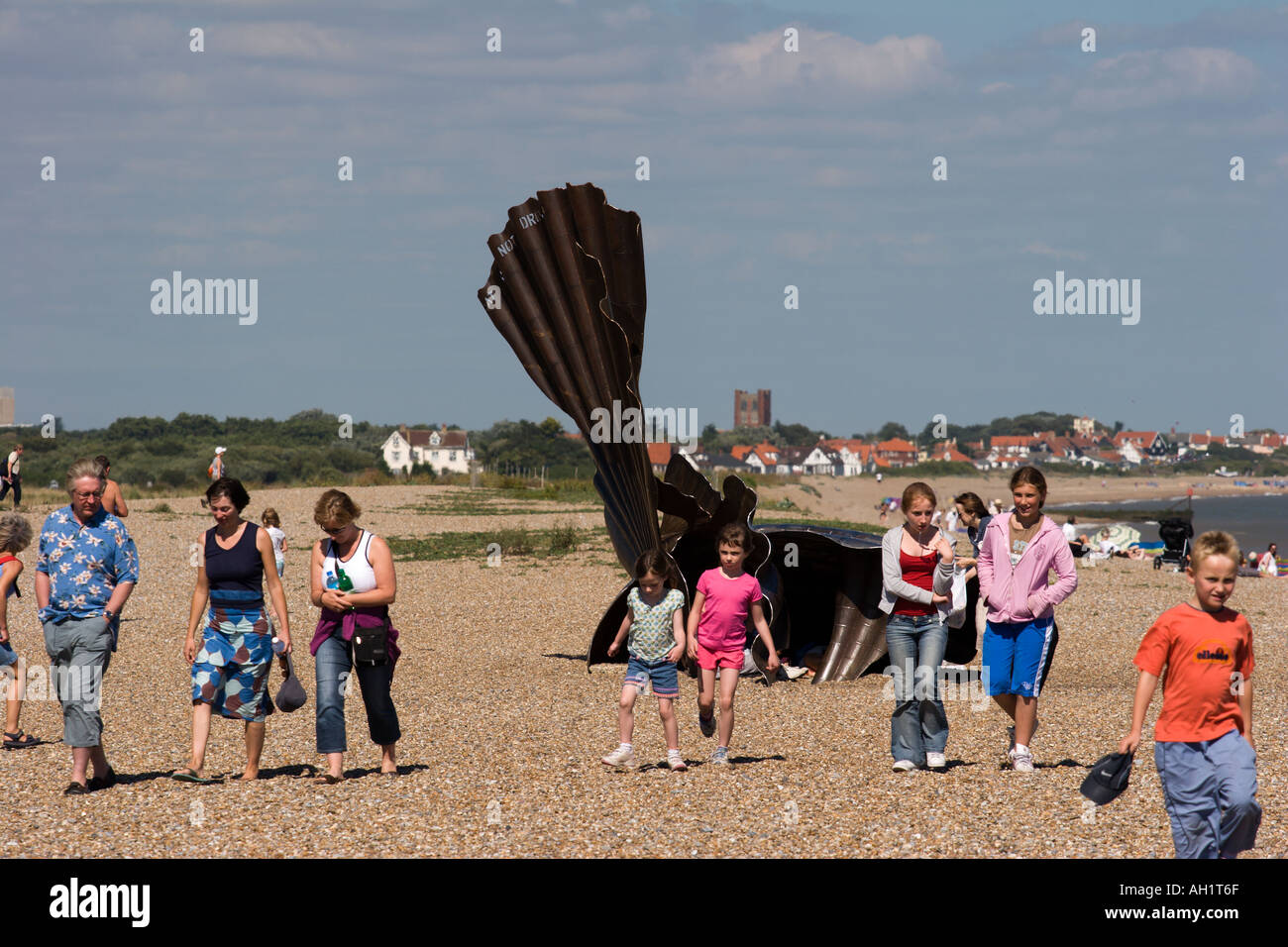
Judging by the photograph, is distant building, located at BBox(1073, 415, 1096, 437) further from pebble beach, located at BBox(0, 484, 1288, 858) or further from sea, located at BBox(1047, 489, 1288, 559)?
pebble beach, located at BBox(0, 484, 1288, 858)

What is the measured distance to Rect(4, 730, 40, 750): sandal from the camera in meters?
7.60

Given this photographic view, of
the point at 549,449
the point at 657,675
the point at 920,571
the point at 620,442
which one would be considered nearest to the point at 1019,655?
the point at 920,571

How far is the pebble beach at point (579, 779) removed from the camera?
546cm

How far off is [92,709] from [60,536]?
0.85 metres

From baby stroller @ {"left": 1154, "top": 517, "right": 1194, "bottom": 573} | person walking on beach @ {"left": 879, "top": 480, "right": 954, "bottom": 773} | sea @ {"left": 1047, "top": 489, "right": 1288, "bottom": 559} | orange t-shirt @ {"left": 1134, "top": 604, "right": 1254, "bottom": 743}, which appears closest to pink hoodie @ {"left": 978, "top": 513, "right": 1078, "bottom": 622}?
person walking on beach @ {"left": 879, "top": 480, "right": 954, "bottom": 773}

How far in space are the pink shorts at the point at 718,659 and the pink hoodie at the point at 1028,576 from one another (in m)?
1.37

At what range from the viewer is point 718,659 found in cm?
706

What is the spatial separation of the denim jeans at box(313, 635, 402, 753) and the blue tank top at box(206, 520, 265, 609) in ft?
Answer: 1.45

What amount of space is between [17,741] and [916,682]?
5242mm

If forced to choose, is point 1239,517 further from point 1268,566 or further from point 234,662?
point 234,662

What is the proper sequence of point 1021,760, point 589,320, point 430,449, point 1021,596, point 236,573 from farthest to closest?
point 430,449
point 589,320
point 1021,760
point 1021,596
point 236,573

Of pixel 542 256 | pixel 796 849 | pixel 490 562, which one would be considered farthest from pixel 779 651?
pixel 490 562

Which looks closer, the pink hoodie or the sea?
the pink hoodie
